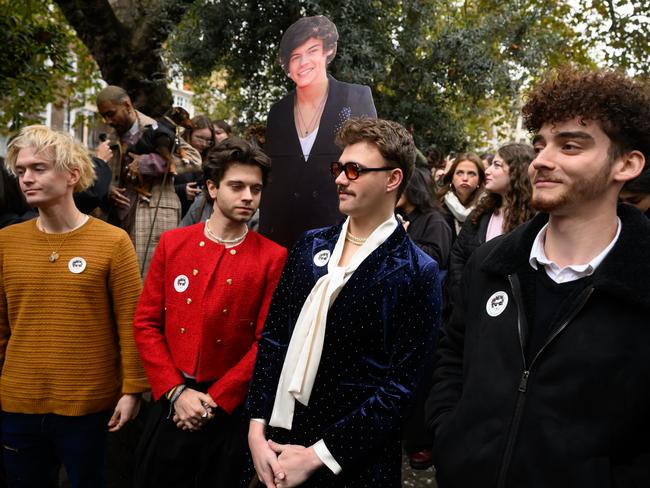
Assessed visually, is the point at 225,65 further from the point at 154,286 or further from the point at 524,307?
the point at 524,307

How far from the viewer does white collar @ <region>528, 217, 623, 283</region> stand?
65.4 inches

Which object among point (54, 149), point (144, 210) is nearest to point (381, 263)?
point (54, 149)

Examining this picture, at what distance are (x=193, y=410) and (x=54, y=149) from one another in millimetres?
1399

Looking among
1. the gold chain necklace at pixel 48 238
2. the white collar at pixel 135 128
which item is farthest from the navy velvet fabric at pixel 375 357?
the white collar at pixel 135 128

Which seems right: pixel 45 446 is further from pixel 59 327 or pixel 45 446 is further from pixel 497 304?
pixel 497 304

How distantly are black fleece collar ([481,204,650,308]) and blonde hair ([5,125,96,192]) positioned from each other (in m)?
2.02

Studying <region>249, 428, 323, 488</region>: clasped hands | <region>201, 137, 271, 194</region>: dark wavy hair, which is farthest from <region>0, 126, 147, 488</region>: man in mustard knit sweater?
<region>249, 428, 323, 488</region>: clasped hands

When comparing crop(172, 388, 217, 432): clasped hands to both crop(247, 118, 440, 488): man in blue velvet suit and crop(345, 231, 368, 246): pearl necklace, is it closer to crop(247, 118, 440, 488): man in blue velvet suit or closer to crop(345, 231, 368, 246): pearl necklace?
crop(247, 118, 440, 488): man in blue velvet suit

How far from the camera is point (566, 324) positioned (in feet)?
5.19

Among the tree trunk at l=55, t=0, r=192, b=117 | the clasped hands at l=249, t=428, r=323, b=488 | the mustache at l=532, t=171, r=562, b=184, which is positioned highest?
the tree trunk at l=55, t=0, r=192, b=117

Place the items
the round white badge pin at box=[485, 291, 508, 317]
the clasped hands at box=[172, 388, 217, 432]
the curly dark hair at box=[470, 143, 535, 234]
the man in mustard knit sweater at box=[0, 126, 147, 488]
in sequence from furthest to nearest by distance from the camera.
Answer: the curly dark hair at box=[470, 143, 535, 234], the man in mustard knit sweater at box=[0, 126, 147, 488], the clasped hands at box=[172, 388, 217, 432], the round white badge pin at box=[485, 291, 508, 317]

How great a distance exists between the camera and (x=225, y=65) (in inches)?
200

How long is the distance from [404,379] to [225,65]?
12.5 feet

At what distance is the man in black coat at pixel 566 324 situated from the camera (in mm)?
1510
